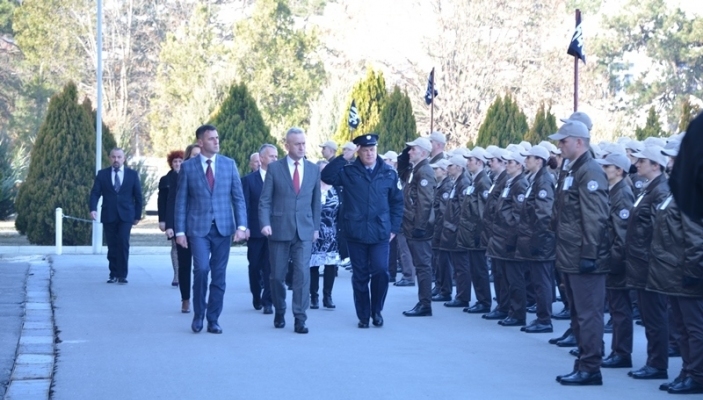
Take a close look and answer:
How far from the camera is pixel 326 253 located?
47.6 ft

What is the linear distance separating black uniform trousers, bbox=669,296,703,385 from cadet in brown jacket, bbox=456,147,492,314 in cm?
526

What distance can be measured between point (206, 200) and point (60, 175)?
15.4m

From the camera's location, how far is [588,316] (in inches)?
367

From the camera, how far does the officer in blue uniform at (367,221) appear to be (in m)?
12.8

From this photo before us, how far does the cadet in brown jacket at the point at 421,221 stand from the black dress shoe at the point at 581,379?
4.72m

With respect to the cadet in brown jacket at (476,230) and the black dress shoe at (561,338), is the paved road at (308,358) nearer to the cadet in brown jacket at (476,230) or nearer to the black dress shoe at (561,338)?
the black dress shoe at (561,338)

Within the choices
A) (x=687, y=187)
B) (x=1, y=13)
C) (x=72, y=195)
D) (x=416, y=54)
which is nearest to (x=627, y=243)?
(x=687, y=187)

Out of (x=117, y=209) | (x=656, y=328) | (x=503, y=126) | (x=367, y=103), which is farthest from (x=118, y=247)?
(x=367, y=103)

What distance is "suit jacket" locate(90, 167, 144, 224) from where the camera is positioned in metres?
Answer: 18.2

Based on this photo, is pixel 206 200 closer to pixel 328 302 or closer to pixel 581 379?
pixel 328 302

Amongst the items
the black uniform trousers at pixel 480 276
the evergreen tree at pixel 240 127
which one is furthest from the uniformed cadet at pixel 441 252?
the evergreen tree at pixel 240 127

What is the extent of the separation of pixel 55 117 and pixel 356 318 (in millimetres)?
15458

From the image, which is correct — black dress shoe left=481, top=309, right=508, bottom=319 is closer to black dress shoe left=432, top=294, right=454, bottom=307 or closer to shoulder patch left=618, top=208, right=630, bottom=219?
black dress shoe left=432, top=294, right=454, bottom=307

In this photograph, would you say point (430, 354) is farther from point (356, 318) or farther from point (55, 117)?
point (55, 117)
